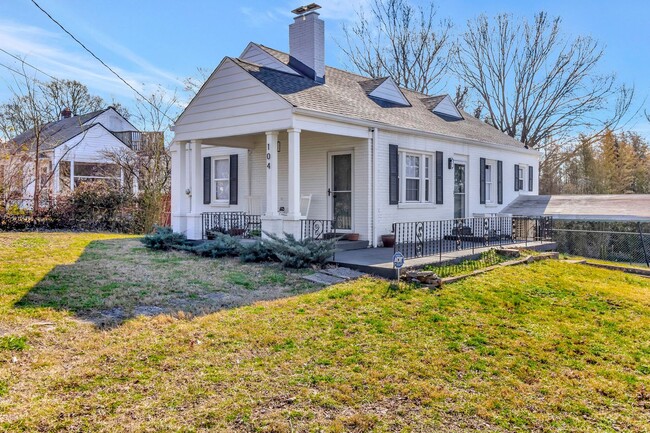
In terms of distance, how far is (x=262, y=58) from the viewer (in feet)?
42.7

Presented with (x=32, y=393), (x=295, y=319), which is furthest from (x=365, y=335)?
(x=32, y=393)

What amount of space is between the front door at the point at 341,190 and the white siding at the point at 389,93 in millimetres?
2745

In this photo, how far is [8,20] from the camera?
41.7ft

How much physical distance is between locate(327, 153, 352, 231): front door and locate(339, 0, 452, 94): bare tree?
60.6ft

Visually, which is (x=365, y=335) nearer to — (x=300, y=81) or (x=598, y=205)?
(x=300, y=81)

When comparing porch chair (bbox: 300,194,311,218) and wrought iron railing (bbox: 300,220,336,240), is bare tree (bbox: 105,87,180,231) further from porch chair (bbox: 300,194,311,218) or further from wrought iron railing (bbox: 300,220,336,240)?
wrought iron railing (bbox: 300,220,336,240)

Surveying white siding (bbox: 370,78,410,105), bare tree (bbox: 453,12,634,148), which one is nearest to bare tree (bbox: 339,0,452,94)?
bare tree (bbox: 453,12,634,148)

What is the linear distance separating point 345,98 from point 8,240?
8808 mm

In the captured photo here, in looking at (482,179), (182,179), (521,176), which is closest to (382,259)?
(182,179)

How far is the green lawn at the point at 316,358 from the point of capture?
3648 millimetres

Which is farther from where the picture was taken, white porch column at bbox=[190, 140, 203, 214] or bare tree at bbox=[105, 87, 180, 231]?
bare tree at bbox=[105, 87, 180, 231]

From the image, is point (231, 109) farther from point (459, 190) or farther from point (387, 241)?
point (459, 190)

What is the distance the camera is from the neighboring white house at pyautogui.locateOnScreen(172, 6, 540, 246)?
10133 millimetres

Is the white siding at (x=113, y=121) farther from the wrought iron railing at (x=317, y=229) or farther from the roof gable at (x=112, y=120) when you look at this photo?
the wrought iron railing at (x=317, y=229)
